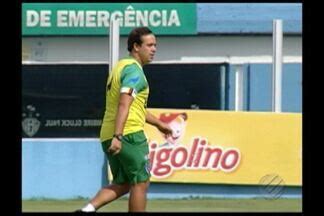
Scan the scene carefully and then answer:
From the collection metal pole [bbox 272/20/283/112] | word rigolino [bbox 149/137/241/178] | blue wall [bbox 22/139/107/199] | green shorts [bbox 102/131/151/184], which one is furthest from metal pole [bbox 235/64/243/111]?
Result: green shorts [bbox 102/131/151/184]

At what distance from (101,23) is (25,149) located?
674cm

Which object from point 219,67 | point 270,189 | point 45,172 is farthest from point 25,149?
point 219,67

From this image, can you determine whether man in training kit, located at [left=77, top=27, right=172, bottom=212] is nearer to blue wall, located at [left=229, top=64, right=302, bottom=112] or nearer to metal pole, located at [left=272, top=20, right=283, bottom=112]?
metal pole, located at [left=272, top=20, right=283, bottom=112]

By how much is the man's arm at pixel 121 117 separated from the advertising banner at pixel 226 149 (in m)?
6.78

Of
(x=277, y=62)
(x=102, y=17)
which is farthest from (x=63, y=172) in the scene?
(x=102, y=17)

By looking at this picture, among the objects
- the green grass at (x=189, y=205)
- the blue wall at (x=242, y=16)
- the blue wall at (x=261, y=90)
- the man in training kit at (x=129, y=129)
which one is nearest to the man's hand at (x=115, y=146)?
the man in training kit at (x=129, y=129)

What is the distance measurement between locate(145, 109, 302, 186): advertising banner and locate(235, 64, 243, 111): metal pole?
17.8ft

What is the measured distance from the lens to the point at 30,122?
2041 cm

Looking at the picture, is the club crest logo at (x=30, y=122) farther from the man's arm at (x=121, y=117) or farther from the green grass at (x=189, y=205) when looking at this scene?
the man's arm at (x=121, y=117)

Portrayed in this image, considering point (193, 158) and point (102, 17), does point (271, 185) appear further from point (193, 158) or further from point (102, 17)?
point (102, 17)

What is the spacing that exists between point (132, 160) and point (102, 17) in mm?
13573

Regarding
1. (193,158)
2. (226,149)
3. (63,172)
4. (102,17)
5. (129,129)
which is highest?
(102,17)
